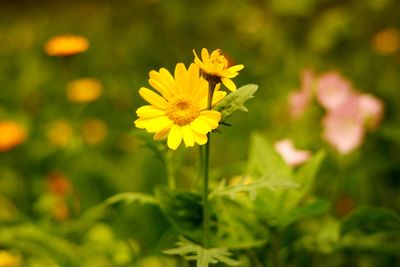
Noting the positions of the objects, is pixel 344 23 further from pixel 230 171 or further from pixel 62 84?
pixel 62 84

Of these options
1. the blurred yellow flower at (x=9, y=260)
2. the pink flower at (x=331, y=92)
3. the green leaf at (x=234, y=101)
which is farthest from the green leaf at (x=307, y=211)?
the blurred yellow flower at (x=9, y=260)

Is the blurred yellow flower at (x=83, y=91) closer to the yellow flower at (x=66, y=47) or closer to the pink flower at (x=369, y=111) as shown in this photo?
the yellow flower at (x=66, y=47)

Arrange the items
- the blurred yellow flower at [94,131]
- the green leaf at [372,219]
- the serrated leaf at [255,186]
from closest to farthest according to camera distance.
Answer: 1. the serrated leaf at [255,186]
2. the green leaf at [372,219]
3. the blurred yellow flower at [94,131]

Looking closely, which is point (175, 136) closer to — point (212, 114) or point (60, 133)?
point (212, 114)

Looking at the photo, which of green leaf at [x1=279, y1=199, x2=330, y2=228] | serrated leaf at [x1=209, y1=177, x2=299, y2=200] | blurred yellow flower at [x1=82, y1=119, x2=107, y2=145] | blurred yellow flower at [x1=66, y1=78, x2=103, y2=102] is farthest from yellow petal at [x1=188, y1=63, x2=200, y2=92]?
blurred yellow flower at [x1=82, y1=119, x2=107, y2=145]

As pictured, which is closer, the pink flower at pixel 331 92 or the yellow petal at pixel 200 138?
the yellow petal at pixel 200 138

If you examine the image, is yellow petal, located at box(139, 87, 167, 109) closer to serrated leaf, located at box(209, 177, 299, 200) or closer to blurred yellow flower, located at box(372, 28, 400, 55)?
serrated leaf, located at box(209, 177, 299, 200)

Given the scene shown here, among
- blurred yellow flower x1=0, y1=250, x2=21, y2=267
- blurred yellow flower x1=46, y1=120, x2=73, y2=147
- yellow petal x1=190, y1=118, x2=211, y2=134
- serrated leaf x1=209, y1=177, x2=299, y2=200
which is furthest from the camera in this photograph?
blurred yellow flower x1=46, y1=120, x2=73, y2=147
